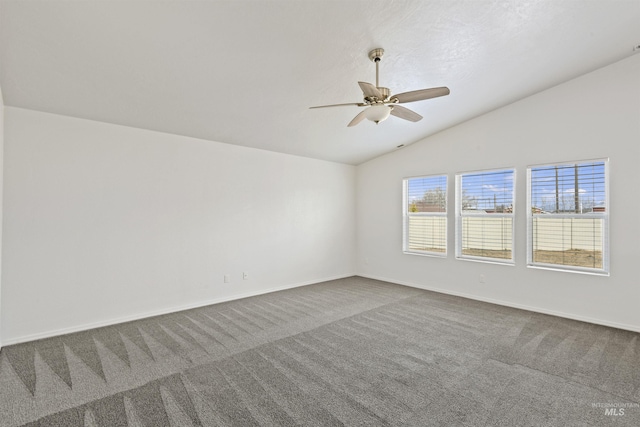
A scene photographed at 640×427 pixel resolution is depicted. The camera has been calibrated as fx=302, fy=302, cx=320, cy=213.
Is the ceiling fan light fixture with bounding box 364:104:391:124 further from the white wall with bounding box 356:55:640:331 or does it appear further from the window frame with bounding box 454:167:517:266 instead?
the window frame with bounding box 454:167:517:266

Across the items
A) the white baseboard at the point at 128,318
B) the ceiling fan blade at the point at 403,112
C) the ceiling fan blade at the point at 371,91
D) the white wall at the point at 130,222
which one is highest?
the ceiling fan blade at the point at 371,91

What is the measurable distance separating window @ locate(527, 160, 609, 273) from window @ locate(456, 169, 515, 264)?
12.6 inches

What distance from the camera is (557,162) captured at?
4246mm

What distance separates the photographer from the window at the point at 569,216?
4012 millimetres

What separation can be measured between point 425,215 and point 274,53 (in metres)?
4.25

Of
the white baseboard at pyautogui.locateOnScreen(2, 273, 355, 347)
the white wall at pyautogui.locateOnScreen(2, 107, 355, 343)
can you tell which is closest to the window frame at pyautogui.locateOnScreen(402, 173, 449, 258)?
the white wall at pyautogui.locateOnScreen(2, 107, 355, 343)

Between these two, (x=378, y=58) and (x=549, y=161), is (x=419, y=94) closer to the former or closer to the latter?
(x=378, y=58)

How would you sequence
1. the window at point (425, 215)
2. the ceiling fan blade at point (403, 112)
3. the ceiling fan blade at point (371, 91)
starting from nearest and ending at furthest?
1. the ceiling fan blade at point (371, 91)
2. the ceiling fan blade at point (403, 112)
3. the window at point (425, 215)

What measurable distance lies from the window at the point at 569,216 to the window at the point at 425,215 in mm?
1396

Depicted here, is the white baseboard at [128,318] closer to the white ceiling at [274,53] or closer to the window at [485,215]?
the white ceiling at [274,53]

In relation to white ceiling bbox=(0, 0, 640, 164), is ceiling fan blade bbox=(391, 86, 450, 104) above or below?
below

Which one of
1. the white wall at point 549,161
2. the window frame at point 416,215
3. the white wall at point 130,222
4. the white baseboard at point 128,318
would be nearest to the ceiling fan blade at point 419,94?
the white wall at point 549,161

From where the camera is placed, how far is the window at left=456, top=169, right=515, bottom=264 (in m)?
4.84

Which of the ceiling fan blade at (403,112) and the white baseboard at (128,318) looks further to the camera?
the white baseboard at (128,318)
